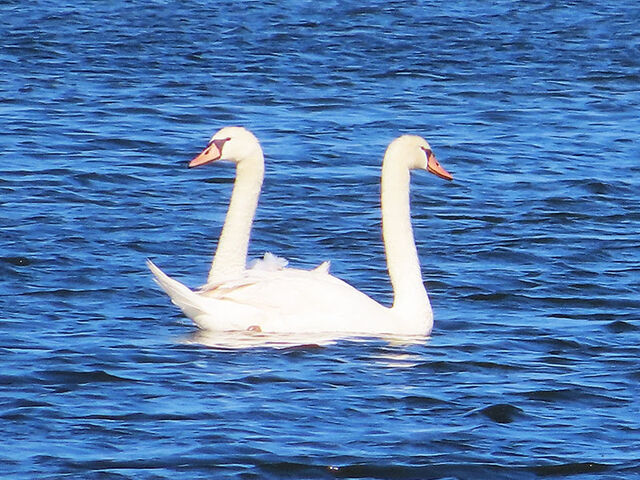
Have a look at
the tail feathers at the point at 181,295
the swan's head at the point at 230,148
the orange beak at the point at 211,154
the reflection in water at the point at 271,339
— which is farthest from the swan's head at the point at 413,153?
the tail feathers at the point at 181,295

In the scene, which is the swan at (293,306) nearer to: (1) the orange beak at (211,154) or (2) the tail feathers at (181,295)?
(2) the tail feathers at (181,295)

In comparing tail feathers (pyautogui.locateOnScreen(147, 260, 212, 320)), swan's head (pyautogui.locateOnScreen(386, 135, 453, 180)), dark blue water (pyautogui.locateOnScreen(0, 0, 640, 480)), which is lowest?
dark blue water (pyautogui.locateOnScreen(0, 0, 640, 480))

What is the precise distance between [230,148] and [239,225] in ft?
1.46

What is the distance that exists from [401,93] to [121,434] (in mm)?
11276

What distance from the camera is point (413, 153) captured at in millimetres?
9891

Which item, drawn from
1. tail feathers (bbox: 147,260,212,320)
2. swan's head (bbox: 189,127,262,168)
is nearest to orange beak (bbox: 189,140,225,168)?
swan's head (bbox: 189,127,262,168)

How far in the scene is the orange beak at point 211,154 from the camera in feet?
32.4

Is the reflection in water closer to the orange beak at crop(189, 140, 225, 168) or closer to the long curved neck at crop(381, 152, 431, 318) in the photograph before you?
the long curved neck at crop(381, 152, 431, 318)

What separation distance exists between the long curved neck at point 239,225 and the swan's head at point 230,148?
3 cm

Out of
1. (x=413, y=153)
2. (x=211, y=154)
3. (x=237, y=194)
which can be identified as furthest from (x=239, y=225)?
(x=413, y=153)

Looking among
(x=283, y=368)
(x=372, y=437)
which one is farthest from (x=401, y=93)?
(x=372, y=437)

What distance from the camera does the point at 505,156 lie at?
1543cm

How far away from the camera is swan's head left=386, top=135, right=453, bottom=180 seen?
32.3 feet

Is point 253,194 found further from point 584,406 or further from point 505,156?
point 505,156
